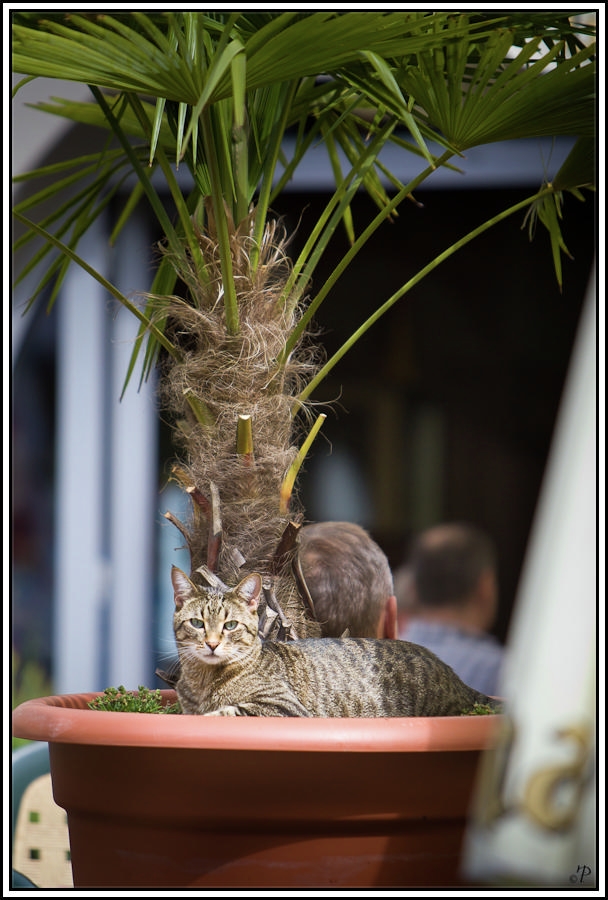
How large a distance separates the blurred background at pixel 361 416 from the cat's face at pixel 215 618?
2.06 meters

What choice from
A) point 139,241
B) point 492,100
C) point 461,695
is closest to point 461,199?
point 139,241

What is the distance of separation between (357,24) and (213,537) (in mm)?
540

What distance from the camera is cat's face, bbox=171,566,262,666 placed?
2.94ft

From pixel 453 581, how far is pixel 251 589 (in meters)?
1.22

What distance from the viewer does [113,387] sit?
329 cm

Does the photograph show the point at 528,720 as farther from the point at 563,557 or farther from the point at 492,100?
the point at 492,100

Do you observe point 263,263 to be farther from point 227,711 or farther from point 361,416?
point 361,416

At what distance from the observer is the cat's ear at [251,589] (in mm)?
905

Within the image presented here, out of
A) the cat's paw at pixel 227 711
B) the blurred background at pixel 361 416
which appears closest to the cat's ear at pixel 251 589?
the cat's paw at pixel 227 711

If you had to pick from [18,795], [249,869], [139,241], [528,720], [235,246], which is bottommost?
[18,795]

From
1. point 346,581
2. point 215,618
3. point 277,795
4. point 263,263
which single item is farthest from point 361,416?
point 277,795

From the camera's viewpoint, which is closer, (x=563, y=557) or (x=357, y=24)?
(x=563, y=557)

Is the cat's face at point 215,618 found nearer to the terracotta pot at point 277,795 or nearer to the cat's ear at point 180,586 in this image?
the cat's ear at point 180,586
